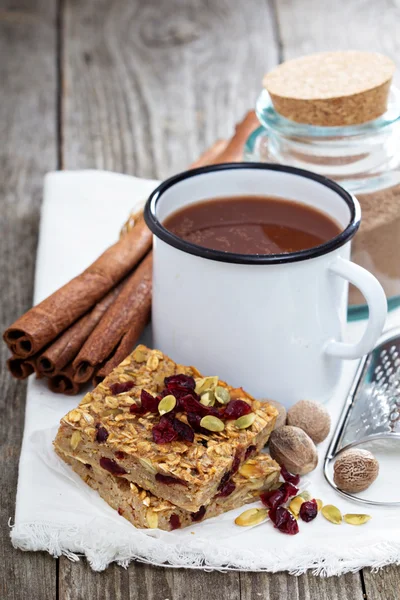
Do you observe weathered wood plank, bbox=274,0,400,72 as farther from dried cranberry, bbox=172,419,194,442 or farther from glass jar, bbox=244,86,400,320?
dried cranberry, bbox=172,419,194,442

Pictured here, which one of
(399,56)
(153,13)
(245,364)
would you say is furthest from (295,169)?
(153,13)

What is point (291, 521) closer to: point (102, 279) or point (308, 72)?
point (102, 279)

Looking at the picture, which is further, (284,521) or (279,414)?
(279,414)

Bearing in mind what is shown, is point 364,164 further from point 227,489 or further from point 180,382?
point 227,489

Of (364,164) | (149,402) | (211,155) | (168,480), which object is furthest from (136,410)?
(211,155)

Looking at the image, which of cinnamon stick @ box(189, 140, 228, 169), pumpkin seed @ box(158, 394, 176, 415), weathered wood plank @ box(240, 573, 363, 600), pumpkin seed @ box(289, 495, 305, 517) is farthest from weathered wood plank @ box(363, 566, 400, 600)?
cinnamon stick @ box(189, 140, 228, 169)

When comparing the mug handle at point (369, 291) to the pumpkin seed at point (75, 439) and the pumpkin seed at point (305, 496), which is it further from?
the pumpkin seed at point (75, 439)
